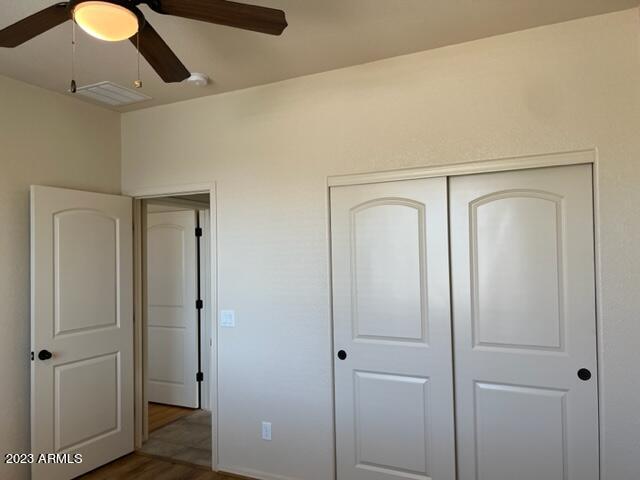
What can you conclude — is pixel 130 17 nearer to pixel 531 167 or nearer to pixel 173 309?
pixel 531 167

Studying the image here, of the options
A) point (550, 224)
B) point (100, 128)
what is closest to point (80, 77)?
point (100, 128)

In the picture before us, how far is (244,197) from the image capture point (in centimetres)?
307

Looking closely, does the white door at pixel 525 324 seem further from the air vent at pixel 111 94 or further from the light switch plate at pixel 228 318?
the air vent at pixel 111 94

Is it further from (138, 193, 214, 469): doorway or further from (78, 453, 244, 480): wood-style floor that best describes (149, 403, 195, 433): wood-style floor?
(78, 453, 244, 480): wood-style floor

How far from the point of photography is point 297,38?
2.38 meters

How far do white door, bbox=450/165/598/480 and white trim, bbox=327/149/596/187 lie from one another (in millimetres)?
59

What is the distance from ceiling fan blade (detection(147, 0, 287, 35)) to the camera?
143cm

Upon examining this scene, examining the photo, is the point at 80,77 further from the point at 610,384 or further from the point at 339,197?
the point at 610,384

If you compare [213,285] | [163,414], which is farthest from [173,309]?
[213,285]

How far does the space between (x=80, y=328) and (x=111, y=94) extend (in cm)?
171

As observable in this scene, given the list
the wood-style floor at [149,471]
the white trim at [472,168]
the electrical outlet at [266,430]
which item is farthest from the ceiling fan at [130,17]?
the wood-style floor at [149,471]

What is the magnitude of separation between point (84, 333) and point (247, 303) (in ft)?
4.02

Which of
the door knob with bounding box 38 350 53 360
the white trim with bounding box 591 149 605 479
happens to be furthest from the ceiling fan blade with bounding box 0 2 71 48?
the white trim with bounding box 591 149 605 479

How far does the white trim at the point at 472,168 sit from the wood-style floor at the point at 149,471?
7.36ft
